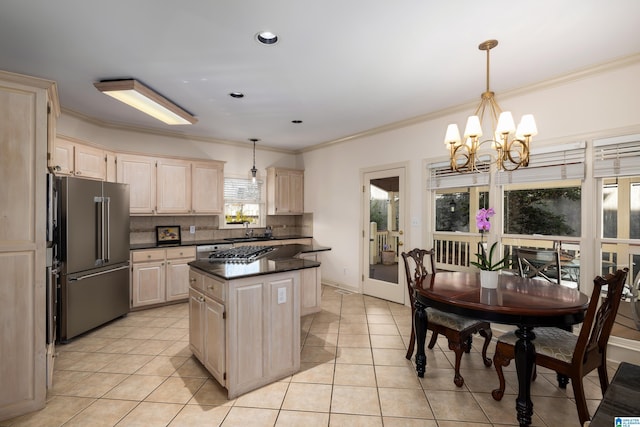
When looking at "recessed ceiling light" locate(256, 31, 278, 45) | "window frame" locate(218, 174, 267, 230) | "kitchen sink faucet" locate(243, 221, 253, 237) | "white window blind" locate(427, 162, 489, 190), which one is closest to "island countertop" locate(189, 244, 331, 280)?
"recessed ceiling light" locate(256, 31, 278, 45)

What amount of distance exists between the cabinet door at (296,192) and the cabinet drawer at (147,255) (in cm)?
257

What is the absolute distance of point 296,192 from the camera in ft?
21.0

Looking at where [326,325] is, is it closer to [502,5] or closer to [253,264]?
[253,264]

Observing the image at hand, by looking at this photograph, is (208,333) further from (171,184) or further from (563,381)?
(171,184)

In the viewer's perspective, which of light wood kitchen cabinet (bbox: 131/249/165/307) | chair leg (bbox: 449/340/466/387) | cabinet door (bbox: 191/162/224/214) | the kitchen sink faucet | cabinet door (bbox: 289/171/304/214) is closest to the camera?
chair leg (bbox: 449/340/466/387)

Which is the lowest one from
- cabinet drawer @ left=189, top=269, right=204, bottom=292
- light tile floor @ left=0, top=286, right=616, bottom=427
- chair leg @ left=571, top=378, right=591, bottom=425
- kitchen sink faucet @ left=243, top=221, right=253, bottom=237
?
light tile floor @ left=0, top=286, right=616, bottom=427

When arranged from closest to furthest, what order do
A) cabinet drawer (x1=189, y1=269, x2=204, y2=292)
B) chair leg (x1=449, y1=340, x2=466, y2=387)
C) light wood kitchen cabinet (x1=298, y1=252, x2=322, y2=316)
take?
chair leg (x1=449, y1=340, x2=466, y2=387) → cabinet drawer (x1=189, y1=269, x2=204, y2=292) → light wood kitchen cabinet (x1=298, y1=252, x2=322, y2=316)

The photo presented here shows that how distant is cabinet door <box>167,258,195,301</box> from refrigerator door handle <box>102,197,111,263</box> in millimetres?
928

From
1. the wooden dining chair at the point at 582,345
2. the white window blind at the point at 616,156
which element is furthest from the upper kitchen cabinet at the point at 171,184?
the white window blind at the point at 616,156

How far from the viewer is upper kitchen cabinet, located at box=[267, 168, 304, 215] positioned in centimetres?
609

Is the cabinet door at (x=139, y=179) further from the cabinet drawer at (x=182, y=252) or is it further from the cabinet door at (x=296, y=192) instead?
the cabinet door at (x=296, y=192)

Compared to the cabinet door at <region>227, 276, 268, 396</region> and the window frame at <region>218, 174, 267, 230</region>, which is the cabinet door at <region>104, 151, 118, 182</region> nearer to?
the window frame at <region>218, 174, 267, 230</region>

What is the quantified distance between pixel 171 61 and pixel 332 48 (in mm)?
1439

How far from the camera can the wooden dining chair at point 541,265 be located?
3064 mm
